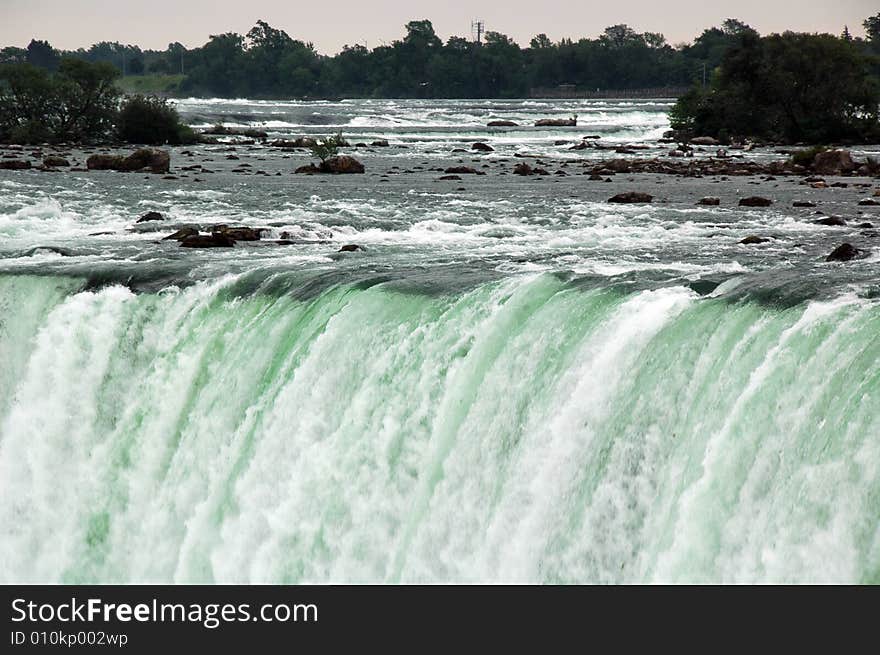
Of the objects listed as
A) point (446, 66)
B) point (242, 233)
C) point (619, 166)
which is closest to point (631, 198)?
point (242, 233)

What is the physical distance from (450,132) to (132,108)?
66.5 ft

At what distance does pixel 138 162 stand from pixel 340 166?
232 inches

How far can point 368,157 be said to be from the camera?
48.2 meters

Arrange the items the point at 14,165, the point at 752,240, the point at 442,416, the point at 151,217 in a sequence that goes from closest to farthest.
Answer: the point at 442,416 → the point at 752,240 → the point at 151,217 → the point at 14,165

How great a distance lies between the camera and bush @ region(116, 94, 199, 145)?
58.0 metres

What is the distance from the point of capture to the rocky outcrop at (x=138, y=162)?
38250 millimetres

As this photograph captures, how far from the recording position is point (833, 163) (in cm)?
3553

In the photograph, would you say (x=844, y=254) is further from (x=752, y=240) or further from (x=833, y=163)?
(x=833, y=163)

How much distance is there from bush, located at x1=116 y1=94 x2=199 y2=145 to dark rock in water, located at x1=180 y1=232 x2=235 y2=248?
3873 centimetres

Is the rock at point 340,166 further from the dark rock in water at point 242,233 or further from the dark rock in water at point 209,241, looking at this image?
the dark rock in water at point 209,241

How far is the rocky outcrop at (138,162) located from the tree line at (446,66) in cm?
11539

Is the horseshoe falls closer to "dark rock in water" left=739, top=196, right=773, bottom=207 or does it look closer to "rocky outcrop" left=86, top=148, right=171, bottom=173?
"dark rock in water" left=739, top=196, right=773, bottom=207

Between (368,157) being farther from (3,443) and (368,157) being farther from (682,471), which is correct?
(682,471)

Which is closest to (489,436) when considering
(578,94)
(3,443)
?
(3,443)
